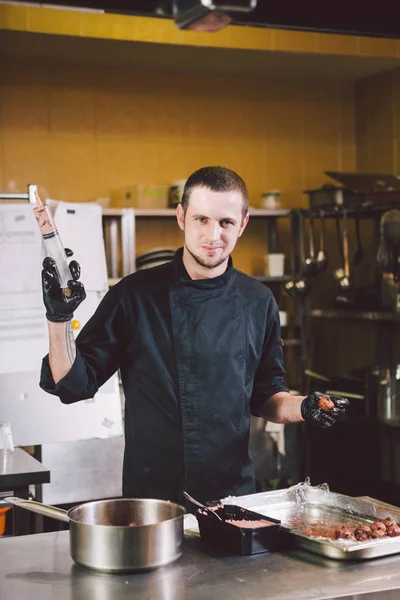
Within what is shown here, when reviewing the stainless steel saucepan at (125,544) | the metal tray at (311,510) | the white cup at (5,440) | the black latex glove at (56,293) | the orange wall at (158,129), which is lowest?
the white cup at (5,440)

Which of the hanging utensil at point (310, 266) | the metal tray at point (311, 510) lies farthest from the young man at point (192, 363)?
the hanging utensil at point (310, 266)

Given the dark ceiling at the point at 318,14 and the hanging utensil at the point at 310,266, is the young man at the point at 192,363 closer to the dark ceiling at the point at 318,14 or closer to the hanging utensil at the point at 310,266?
the dark ceiling at the point at 318,14

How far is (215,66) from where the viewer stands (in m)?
5.04

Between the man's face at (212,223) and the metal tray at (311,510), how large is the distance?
2.15ft

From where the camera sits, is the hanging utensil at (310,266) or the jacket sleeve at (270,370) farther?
the hanging utensil at (310,266)

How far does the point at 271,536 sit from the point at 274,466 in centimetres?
285

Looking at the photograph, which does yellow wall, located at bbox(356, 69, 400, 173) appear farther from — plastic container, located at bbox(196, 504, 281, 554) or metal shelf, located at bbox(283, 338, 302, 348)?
plastic container, located at bbox(196, 504, 281, 554)

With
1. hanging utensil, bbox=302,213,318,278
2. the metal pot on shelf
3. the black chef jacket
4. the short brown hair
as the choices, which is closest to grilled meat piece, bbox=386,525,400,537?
the black chef jacket

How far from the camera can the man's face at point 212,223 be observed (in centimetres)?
224

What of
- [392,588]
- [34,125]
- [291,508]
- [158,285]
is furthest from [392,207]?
[392,588]

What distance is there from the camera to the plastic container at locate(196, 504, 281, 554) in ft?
5.62

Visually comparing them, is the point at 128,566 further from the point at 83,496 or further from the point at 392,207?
the point at 392,207

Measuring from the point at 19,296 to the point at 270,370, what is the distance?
6.26ft

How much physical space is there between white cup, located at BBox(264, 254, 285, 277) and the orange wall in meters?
0.49
